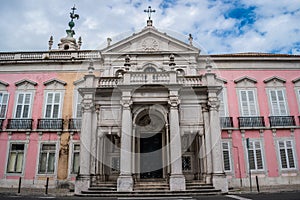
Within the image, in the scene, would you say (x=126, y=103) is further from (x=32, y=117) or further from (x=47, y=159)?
(x=32, y=117)

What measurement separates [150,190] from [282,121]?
12.5 m

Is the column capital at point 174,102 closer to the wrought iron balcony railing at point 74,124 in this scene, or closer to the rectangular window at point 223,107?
the rectangular window at point 223,107

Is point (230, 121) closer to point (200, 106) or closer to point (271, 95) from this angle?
point (271, 95)

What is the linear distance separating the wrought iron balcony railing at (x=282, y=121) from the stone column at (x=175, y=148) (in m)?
9.60

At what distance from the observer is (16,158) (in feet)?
60.0

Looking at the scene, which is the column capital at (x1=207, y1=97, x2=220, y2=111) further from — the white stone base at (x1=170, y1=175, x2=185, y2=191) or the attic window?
the attic window

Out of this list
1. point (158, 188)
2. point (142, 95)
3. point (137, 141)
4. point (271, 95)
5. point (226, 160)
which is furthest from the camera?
point (271, 95)

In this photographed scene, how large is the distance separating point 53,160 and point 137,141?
764 cm

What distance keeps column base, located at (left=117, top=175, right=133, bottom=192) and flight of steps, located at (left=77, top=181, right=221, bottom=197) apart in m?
0.19

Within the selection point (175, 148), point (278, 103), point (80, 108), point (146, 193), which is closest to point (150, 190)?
point (146, 193)

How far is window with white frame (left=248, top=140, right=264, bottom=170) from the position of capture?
696 inches

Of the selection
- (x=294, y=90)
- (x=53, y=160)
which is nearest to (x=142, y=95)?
(x=53, y=160)

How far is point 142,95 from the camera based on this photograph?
13.6 metres

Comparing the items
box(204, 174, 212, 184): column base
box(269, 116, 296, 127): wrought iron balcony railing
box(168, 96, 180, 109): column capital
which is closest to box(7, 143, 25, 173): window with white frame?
box(168, 96, 180, 109): column capital
